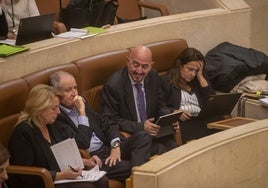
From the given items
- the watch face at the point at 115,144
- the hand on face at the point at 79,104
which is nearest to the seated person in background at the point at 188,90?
the watch face at the point at 115,144

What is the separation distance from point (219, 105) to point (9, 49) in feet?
5.74

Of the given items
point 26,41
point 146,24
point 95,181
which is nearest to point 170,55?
point 146,24

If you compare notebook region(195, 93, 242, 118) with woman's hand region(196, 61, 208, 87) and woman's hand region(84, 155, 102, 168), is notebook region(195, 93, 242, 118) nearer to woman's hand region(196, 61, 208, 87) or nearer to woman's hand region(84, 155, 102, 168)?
woman's hand region(196, 61, 208, 87)

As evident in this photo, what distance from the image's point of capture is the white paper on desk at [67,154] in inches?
168

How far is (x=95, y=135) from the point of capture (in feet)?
15.6

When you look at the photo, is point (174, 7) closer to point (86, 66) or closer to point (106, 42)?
point (106, 42)

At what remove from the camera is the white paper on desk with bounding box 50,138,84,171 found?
426cm

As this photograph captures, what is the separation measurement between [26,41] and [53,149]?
3.87ft

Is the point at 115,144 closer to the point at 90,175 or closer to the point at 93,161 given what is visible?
the point at 93,161

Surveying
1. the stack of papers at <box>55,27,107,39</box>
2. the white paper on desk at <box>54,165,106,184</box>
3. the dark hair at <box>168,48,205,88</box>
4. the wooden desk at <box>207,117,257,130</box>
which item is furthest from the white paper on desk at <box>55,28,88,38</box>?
the white paper on desk at <box>54,165,106,184</box>

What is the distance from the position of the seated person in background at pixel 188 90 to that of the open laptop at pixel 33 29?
1.00m

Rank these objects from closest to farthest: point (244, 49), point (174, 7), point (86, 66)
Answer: point (86, 66) < point (244, 49) < point (174, 7)

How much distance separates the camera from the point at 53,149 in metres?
4.24

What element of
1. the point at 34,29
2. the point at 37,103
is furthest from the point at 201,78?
the point at 37,103
